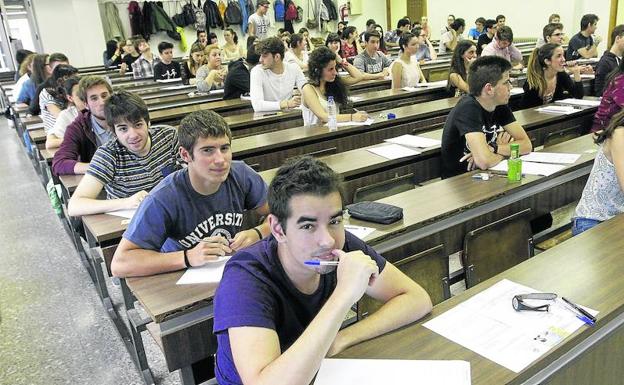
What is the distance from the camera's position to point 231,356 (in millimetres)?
1140

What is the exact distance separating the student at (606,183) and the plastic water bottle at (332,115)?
1.91 m

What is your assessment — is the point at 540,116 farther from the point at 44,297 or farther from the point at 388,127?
the point at 44,297

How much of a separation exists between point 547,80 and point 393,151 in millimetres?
1989

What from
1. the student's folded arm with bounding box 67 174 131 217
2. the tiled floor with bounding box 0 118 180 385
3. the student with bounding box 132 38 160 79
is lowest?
the tiled floor with bounding box 0 118 180 385

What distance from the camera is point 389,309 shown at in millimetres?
1288

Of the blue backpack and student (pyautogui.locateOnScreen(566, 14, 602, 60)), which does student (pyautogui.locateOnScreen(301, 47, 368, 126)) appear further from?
the blue backpack

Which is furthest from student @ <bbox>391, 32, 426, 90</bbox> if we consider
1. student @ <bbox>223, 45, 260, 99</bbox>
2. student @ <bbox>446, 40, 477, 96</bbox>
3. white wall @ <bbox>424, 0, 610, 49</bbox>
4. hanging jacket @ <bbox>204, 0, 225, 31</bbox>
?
hanging jacket @ <bbox>204, 0, 225, 31</bbox>

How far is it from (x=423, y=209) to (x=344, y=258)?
104cm

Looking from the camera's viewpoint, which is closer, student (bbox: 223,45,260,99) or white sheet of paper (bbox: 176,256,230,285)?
white sheet of paper (bbox: 176,256,230,285)

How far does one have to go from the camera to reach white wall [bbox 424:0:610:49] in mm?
9922

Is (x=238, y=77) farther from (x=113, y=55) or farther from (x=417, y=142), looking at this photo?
(x=113, y=55)

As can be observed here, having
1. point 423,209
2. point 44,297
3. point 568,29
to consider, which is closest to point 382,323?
point 423,209

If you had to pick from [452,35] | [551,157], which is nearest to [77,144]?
[551,157]

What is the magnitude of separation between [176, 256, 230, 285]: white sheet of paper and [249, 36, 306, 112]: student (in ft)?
→ 9.92
